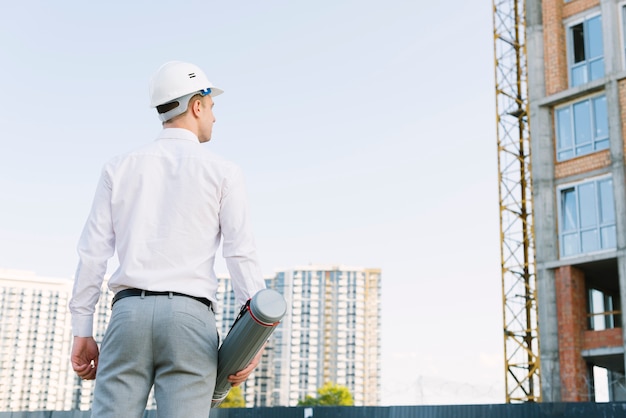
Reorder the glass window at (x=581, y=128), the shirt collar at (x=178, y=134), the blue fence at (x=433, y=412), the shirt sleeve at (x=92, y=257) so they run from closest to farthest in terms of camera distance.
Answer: the shirt sleeve at (x=92, y=257)
the shirt collar at (x=178, y=134)
the blue fence at (x=433, y=412)
the glass window at (x=581, y=128)

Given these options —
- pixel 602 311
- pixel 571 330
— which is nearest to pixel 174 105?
pixel 571 330

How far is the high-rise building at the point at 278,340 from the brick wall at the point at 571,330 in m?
106

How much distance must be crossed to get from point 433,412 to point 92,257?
8.87m

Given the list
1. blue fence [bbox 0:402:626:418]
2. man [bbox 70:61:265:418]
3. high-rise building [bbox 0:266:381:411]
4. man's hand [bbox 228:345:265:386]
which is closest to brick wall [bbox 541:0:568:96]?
blue fence [bbox 0:402:626:418]

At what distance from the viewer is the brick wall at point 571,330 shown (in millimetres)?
23516

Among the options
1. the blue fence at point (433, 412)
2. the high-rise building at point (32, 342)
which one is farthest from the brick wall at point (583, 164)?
the high-rise building at point (32, 342)

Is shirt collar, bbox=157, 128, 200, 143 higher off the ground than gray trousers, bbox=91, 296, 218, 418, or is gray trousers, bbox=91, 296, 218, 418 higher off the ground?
shirt collar, bbox=157, 128, 200, 143

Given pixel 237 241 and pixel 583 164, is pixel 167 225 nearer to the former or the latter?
pixel 237 241

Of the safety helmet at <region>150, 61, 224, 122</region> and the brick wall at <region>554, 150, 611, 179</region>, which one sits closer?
the safety helmet at <region>150, 61, 224, 122</region>

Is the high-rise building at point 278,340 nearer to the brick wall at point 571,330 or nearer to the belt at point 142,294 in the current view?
the brick wall at point 571,330

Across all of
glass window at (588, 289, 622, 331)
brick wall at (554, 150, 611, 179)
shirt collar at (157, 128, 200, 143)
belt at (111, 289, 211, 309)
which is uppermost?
brick wall at (554, 150, 611, 179)

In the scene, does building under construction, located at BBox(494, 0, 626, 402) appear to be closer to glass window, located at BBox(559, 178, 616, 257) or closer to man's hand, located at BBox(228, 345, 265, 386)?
glass window, located at BBox(559, 178, 616, 257)

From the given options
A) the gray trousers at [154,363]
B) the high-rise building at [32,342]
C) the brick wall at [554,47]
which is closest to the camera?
the gray trousers at [154,363]

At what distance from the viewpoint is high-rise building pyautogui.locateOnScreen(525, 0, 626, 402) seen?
2356cm
